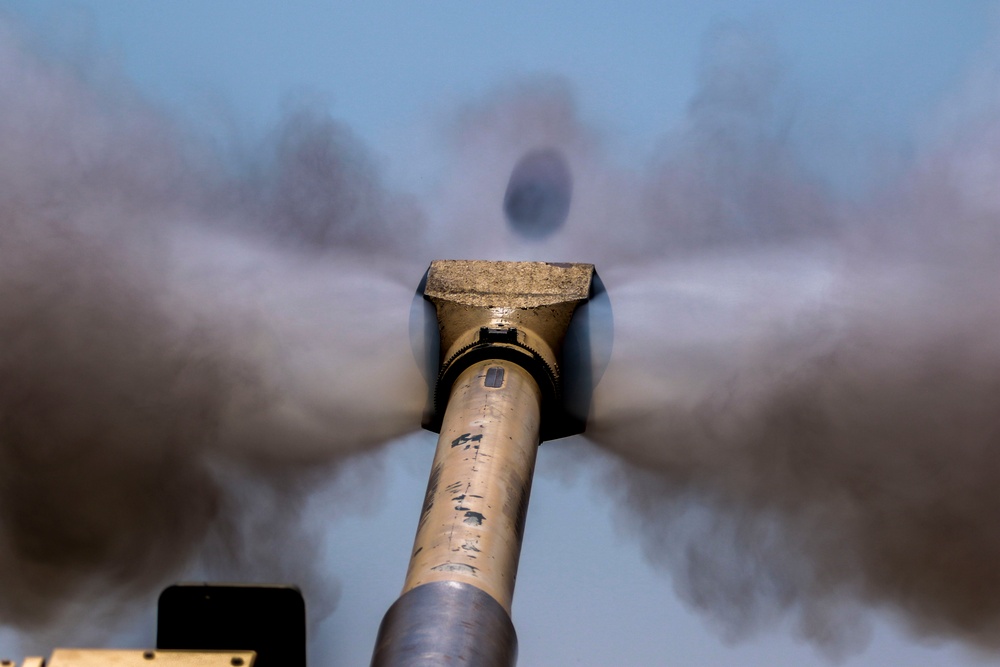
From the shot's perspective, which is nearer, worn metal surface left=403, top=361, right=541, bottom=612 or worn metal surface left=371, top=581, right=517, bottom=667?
worn metal surface left=371, top=581, right=517, bottom=667

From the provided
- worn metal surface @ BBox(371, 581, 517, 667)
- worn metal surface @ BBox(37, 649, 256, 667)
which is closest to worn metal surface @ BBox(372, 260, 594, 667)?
worn metal surface @ BBox(371, 581, 517, 667)

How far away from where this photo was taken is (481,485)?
11125 mm

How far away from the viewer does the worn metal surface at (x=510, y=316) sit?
13.3 metres

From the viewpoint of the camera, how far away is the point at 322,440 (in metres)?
15.0

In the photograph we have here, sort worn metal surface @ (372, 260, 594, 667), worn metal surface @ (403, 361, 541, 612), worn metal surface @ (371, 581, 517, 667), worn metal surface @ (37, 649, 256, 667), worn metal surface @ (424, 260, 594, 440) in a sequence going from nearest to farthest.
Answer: worn metal surface @ (37, 649, 256, 667)
worn metal surface @ (371, 581, 517, 667)
worn metal surface @ (372, 260, 594, 667)
worn metal surface @ (403, 361, 541, 612)
worn metal surface @ (424, 260, 594, 440)

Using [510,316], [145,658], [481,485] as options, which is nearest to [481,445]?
[481,485]

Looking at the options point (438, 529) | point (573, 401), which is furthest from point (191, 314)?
point (438, 529)

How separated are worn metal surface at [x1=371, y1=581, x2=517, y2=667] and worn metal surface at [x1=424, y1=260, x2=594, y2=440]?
3.63m

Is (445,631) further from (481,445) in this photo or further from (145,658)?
(481,445)

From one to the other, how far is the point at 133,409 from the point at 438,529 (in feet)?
17.3

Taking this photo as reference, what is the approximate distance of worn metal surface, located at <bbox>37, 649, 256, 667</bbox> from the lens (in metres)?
7.95

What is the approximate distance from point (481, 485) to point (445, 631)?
1.98 m

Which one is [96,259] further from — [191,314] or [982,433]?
[982,433]

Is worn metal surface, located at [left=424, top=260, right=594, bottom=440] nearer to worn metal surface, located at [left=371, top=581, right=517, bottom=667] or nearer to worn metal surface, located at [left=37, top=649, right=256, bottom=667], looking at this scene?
worn metal surface, located at [left=371, top=581, right=517, bottom=667]
